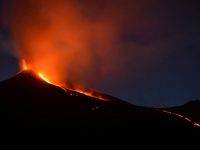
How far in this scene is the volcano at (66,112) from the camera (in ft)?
212

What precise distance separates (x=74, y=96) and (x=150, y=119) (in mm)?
14297

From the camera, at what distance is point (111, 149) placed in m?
58.2

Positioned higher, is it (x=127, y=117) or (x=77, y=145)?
(x=127, y=117)

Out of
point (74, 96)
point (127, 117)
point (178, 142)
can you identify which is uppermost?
point (74, 96)

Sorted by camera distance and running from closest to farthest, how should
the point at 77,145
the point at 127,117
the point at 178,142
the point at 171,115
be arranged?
→ the point at 77,145 < the point at 178,142 < the point at 127,117 < the point at 171,115

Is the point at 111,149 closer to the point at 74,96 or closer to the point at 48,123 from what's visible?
the point at 48,123

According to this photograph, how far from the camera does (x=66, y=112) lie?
228 ft

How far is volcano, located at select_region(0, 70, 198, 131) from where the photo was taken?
6469cm

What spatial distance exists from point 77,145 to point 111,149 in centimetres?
428

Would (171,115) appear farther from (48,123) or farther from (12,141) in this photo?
(12,141)

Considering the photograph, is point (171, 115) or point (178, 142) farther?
point (171, 115)

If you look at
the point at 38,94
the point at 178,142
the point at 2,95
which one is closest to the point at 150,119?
the point at 178,142

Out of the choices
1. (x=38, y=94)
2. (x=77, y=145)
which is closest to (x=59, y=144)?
(x=77, y=145)

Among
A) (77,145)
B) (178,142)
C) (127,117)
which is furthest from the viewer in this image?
(127,117)
